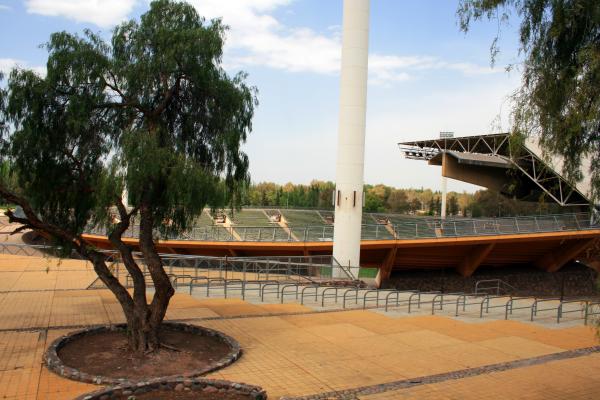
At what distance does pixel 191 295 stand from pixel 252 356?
7431 millimetres

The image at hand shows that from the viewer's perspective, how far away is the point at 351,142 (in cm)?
2509

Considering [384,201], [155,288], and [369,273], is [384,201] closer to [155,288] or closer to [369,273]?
[369,273]

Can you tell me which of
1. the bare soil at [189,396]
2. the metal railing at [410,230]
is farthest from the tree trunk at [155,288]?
the metal railing at [410,230]

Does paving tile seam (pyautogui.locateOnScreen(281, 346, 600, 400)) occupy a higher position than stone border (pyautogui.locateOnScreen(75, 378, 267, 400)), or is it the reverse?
stone border (pyautogui.locateOnScreen(75, 378, 267, 400))

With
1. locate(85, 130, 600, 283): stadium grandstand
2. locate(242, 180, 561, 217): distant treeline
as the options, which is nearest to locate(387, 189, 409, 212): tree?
locate(242, 180, 561, 217): distant treeline

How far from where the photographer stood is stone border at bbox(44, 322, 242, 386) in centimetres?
834

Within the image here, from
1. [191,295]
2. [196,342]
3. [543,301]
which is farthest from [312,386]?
[543,301]

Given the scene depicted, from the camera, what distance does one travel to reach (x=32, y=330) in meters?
11.7

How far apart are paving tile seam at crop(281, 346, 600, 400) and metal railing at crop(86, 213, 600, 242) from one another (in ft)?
56.2

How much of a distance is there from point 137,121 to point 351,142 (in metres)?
15.9

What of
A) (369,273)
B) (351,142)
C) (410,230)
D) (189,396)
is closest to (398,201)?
(369,273)

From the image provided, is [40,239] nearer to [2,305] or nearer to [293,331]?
[2,305]

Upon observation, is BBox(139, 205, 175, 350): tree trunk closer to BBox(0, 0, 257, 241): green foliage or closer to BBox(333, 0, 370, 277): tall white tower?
BBox(0, 0, 257, 241): green foliage

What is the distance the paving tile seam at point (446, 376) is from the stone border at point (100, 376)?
6.36ft
